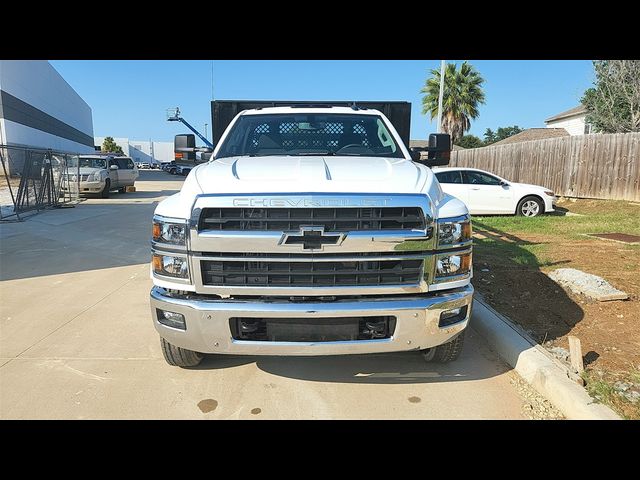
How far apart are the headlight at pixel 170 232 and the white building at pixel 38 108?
3082 cm

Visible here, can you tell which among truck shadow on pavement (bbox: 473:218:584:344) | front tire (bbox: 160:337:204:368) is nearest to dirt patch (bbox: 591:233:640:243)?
truck shadow on pavement (bbox: 473:218:584:344)

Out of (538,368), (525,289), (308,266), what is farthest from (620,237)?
(308,266)

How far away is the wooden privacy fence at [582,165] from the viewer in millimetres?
12258

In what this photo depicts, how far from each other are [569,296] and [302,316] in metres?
3.36

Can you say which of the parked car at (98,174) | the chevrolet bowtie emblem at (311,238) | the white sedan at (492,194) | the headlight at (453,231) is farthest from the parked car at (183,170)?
the headlight at (453,231)

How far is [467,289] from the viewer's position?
2.84 m

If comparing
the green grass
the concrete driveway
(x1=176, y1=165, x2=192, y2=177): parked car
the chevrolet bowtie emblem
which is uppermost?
(x1=176, y1=165, x2=192, y2=177): parked car

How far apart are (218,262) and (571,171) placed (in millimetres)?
15133

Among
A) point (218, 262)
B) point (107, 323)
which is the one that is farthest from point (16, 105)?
point (218, 262)

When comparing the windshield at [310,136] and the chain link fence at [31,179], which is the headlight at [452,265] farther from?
the chain link fence at [31,179]

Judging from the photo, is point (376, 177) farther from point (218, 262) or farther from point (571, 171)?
point (571, 171)

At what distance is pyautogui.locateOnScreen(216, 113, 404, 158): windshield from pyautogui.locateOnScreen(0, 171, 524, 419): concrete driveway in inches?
75.1

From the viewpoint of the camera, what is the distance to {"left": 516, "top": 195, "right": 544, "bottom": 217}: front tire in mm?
11047

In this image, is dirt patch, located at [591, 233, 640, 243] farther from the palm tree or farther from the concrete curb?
the palm tree
